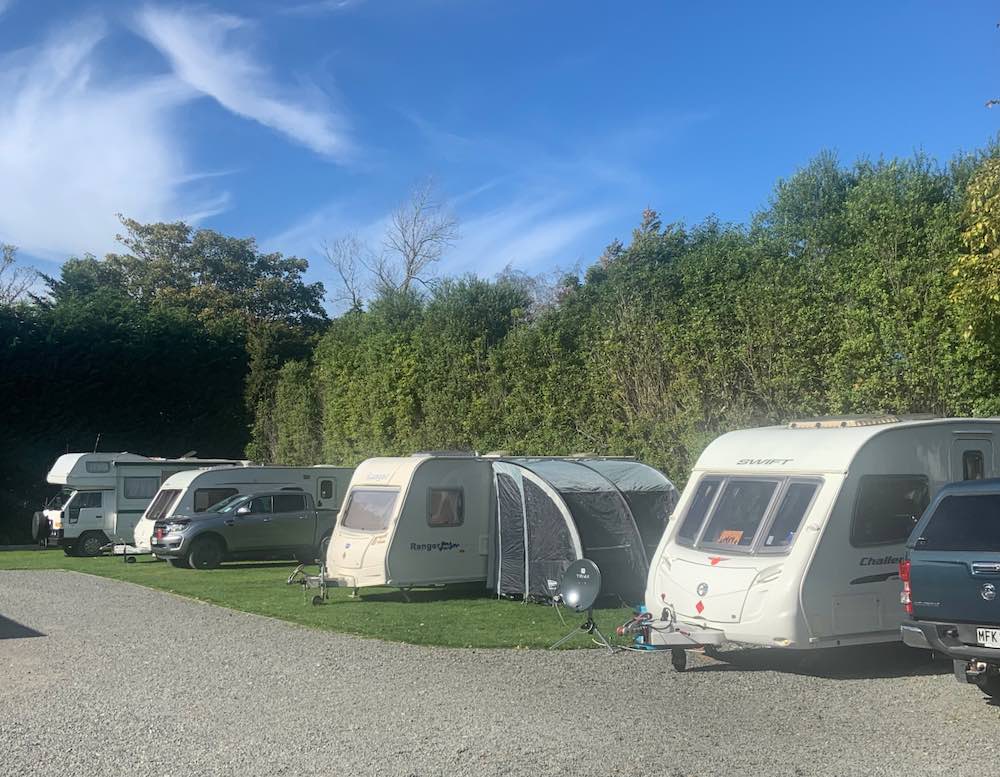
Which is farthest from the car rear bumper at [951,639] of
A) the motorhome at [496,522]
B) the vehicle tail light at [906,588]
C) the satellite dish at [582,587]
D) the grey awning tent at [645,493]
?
the grey awning tent at [645,493]

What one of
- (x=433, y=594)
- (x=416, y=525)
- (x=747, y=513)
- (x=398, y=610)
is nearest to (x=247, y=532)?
(x=433, y=594)

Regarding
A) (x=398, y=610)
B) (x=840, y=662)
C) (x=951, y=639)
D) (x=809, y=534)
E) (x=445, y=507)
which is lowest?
(x=840, y=662)

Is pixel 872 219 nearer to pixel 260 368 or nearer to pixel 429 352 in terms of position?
pixel 429 352

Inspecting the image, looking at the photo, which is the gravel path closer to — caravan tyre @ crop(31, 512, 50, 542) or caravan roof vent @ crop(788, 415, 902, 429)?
caravan roof vent @ crop(788, 415, 902, 429)

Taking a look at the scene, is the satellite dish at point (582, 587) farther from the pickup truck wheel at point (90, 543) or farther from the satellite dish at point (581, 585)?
the pickup truck wheel at point (90, 543)

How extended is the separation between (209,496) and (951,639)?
18359 mm

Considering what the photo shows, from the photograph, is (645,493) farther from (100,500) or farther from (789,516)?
(100,500)

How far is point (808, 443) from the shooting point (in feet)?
33.2

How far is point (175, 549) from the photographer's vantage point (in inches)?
853

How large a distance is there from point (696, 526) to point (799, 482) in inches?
48.0

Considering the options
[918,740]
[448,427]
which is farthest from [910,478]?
[448,427]

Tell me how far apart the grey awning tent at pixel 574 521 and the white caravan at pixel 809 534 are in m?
3.85

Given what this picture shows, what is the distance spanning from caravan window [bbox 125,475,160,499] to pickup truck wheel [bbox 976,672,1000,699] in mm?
21902

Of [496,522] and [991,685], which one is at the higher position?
[496,522]
